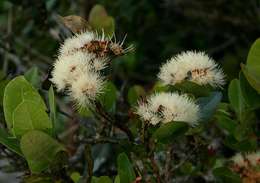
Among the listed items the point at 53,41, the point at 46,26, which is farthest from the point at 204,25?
the point at 46,26

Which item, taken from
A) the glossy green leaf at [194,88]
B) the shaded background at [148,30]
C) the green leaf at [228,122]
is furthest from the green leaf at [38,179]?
the shaded background at [148,30]

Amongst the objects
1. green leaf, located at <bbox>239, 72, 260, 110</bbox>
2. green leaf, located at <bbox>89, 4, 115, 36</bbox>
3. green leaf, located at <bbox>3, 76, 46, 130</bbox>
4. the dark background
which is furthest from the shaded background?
green leaf, located at <bbox>239, 72, 260, 110</bbox>

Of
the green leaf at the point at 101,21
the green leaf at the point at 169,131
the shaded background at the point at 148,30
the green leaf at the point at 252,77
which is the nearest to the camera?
the green leaf at the point at 169,131

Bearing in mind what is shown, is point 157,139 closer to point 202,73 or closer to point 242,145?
point 202,73

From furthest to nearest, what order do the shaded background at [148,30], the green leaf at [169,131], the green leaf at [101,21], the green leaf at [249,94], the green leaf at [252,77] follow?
the shaded background at [148,30] < the green leaf at [101,21] < the green leaf at [249,94] < the green leaf at [252,77] < the green leaf at [169,131]

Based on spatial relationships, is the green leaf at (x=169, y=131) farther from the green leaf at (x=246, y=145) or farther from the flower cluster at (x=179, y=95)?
the green leaf at (x=246, y=145)

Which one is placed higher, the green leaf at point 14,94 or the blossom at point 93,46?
the blossom at point 93,46
